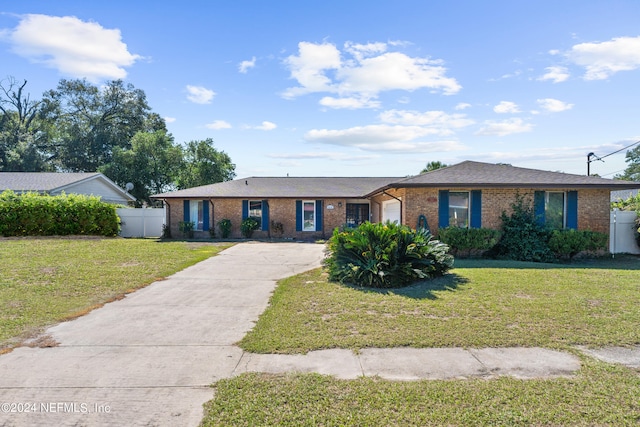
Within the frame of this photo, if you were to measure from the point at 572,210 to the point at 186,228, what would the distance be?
17057 millimetres

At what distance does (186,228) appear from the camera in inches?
757

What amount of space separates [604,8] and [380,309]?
962 cm

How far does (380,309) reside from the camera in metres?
5.73

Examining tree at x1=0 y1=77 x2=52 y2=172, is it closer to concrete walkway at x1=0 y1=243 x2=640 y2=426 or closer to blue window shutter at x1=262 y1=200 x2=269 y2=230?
blue window shutter at x1=262 y1=200 x2=269 y2=230

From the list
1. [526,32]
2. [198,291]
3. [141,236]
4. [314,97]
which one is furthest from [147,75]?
[526,32]

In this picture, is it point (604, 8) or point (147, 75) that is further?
point (147, 75)

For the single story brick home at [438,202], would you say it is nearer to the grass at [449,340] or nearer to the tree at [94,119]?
the grass at [449,340]

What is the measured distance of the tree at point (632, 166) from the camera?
53.9 metres

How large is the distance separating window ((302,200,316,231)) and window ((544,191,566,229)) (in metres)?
10.7

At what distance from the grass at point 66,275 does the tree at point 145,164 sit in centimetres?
1833

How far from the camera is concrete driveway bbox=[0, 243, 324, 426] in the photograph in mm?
2863

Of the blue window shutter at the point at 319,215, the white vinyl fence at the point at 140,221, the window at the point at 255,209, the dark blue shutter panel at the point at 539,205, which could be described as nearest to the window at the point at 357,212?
the blue window shutter at the point at 319,215

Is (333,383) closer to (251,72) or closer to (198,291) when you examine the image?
(198,291)

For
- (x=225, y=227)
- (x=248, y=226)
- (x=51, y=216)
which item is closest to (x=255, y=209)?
(x=248, y=226)
